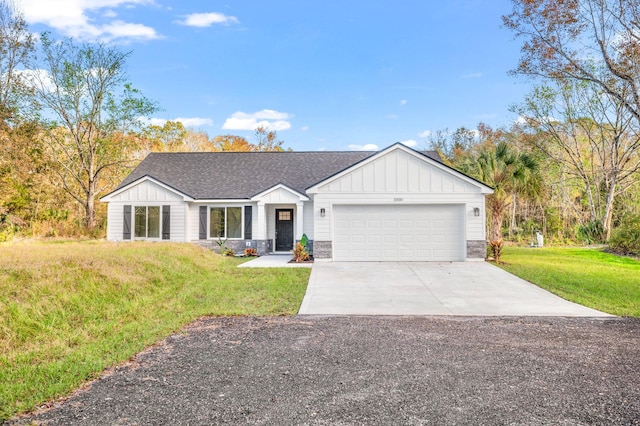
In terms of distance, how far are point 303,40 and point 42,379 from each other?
19994 millimetres

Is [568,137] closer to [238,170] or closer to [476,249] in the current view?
[476,249]

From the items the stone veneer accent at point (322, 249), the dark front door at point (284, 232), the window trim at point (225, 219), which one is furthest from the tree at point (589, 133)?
the window trim at point (225, 219)

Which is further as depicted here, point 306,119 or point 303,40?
point 306,119

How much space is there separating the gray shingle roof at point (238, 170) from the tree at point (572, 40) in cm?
617

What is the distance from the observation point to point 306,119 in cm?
3111

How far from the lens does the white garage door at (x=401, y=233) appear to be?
543 inches

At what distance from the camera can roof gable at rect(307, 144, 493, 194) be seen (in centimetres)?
1370

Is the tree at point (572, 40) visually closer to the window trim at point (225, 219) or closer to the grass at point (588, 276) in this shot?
the grass at point (588, 276)

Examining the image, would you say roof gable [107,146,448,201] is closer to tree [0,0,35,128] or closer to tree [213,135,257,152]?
tree [0,0,35,128]

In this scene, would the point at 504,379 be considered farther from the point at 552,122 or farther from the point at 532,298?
the point at 552,122

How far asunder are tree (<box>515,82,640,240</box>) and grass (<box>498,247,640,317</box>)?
9.02m

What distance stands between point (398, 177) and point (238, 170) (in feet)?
30.0

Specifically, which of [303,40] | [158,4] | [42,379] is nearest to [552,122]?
[303,40]

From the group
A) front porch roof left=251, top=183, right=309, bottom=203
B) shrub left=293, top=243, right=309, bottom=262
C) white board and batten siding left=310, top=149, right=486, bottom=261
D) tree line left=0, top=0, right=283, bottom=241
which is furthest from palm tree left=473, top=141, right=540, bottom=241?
tree line left=0, top=0, right=283, bottom=241
